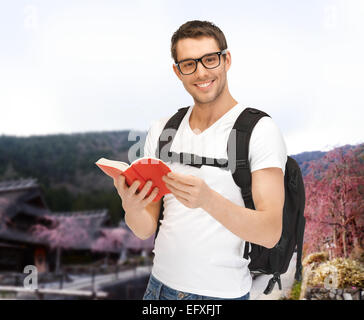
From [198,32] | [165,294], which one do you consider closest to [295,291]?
[165,294]

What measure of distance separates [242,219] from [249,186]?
0.39ft

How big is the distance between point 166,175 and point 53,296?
2604mm

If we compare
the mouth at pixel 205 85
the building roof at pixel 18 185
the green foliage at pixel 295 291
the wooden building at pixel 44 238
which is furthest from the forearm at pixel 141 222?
the building roof at pixel 18 185

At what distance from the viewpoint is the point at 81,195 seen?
325 cm

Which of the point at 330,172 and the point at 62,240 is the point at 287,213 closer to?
the point at 330,172

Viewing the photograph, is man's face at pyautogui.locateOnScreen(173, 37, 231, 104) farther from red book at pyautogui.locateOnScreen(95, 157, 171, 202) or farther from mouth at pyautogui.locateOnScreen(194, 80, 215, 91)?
red book at pyautogui.locateOnScreen(95, 157, 171, 202)

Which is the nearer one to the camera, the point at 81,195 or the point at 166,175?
the point at 166,175

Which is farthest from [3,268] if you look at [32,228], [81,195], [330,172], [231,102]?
[231,102]

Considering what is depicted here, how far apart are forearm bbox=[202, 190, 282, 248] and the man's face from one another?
1.00ft

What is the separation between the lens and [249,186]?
37.4 inches

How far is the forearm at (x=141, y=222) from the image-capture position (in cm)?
103

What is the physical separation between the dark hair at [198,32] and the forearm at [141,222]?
405 mm

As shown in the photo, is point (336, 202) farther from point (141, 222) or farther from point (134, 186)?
point (134, 186)

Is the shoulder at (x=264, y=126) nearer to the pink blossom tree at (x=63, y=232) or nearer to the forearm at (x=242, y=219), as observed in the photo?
the forearm at (x=242, y=219)
